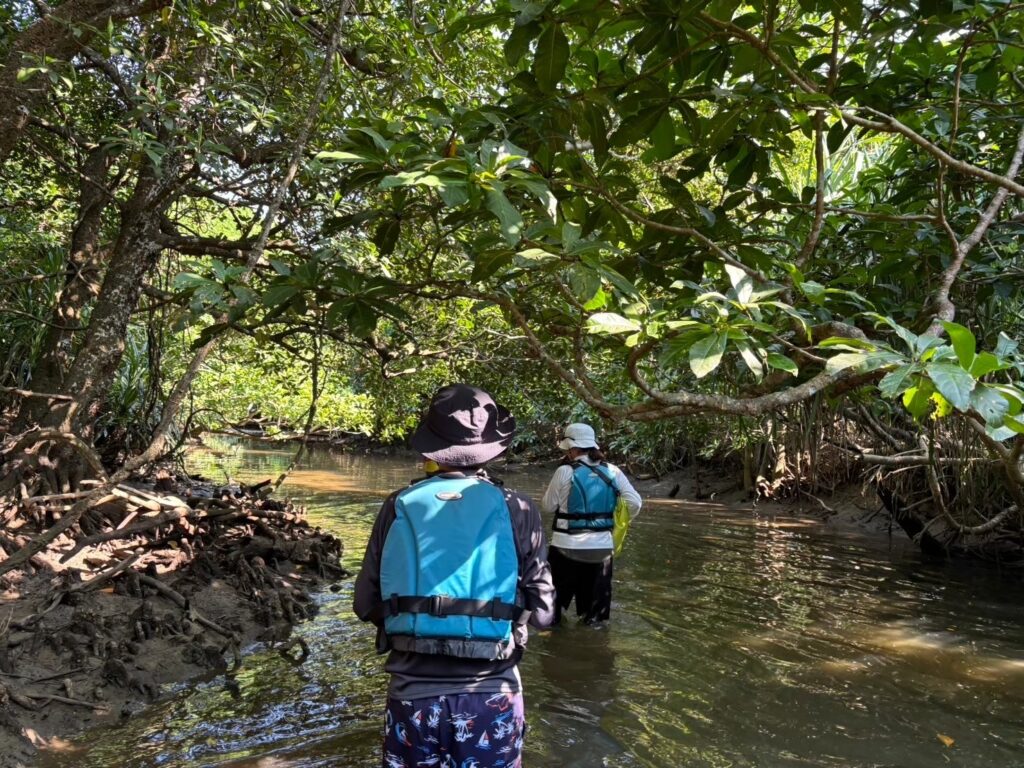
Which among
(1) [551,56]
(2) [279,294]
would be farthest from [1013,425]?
(2) [279,294]

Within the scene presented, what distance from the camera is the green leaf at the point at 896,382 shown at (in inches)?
77.4

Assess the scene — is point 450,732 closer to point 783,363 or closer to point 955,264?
point 783,363

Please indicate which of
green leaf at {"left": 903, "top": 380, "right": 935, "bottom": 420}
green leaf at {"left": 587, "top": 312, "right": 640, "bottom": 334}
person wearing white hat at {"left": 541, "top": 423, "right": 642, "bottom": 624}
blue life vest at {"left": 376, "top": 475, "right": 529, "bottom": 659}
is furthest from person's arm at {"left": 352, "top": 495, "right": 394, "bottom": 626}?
person wearing white hat at {"left": 541, "top": 423, "right": 642, "bottom": 624}

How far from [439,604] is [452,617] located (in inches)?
2.5

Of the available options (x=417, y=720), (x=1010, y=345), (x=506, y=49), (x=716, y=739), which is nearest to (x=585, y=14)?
(x=506, y=49)

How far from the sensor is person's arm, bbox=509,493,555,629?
2.67m

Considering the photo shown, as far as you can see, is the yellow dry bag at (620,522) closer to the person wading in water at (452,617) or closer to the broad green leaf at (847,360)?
the person wading in water at (452,617)

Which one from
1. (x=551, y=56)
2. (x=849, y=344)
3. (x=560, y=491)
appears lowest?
(x=560, y=491)

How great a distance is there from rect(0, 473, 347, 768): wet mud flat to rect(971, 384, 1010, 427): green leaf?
4.15 metres

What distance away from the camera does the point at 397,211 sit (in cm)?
346

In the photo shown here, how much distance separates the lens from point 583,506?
18.8ft

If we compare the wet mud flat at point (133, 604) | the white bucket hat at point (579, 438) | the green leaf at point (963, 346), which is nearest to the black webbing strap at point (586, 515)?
the white bucket hat at point (579, 438)

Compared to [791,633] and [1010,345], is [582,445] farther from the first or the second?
[1010,345]

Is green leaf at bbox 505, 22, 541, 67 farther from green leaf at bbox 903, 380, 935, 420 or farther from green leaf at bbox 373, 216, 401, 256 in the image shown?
green leaf at bbox 903, 380, 935, 420
